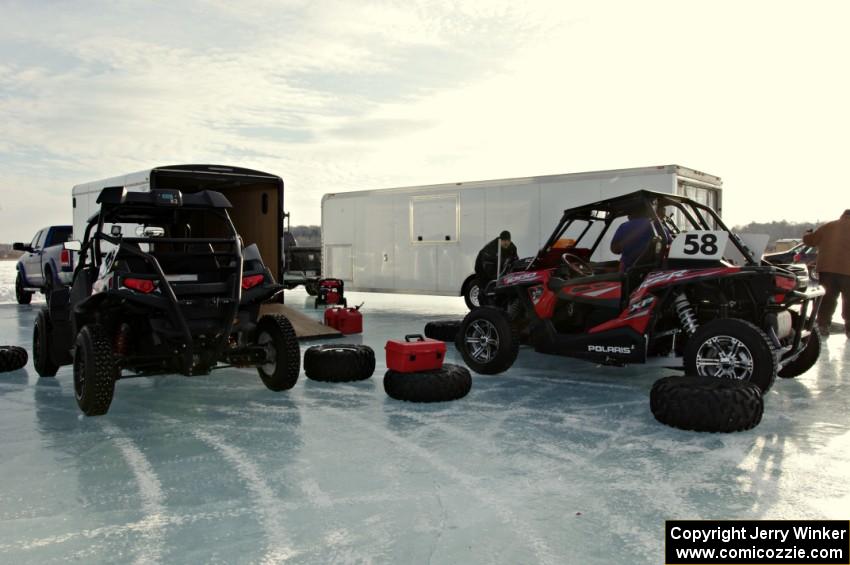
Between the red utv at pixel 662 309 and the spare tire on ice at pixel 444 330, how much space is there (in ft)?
5.76

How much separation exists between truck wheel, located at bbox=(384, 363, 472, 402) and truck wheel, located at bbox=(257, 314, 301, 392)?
88cm

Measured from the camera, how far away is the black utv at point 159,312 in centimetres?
532

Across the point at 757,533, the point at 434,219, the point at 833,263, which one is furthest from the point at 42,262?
the point at 757,533

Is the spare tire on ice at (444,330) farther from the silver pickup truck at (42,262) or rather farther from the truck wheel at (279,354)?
the silver pickup truck at (42,262)

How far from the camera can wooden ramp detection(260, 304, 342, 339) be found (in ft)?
33.4

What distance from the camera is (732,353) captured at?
562 cm

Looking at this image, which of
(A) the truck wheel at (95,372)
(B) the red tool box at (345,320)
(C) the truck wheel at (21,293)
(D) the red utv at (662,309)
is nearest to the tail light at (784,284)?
(D) the red utv at (662,309)

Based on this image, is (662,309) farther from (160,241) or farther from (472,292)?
(472,292)

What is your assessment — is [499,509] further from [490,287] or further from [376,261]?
[376,261]

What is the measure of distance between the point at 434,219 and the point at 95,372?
10163 millimetres

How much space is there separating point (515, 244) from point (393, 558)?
10926mm

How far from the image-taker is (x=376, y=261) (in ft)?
51.8

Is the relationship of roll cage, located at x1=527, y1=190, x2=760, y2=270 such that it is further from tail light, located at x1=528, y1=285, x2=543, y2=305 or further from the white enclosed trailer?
the white enclosed trailer

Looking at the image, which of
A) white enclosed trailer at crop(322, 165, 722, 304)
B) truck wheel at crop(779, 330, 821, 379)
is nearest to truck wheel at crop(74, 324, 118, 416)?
truck wheel at crop(779, 330, 821, 379)
